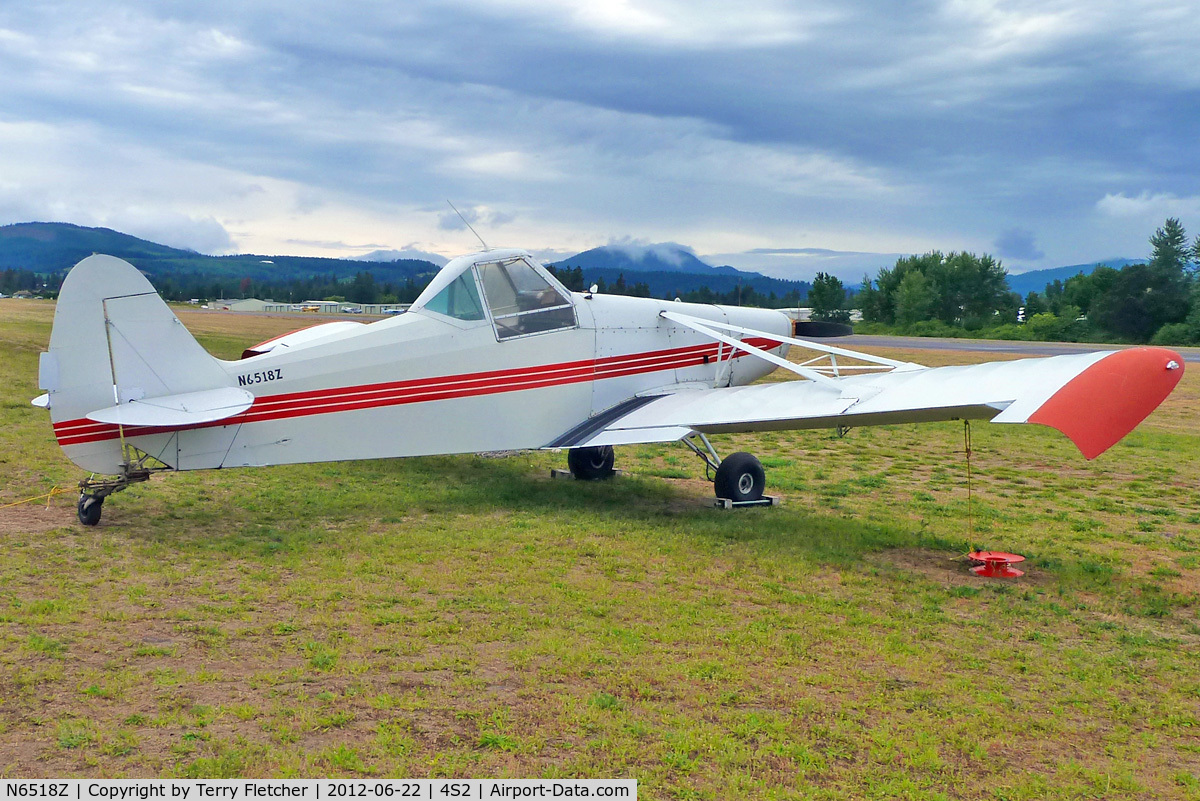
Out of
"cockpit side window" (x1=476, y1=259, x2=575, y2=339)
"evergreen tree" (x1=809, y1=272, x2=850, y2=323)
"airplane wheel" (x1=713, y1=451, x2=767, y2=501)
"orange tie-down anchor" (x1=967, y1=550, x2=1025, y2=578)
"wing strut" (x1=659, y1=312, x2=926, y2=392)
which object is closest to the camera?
"orange tie-down anchor" (x1=967, y1=550, x2=1025, y2=578)

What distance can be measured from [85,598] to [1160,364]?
8394 millimetres

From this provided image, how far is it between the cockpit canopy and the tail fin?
2.35m

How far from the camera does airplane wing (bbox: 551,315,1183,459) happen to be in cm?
717

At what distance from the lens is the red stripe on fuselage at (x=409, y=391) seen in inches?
312

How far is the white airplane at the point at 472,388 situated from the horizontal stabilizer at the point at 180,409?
0.8 inches

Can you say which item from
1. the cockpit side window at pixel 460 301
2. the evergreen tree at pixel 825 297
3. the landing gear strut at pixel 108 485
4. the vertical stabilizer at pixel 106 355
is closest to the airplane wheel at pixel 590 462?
the cockpit side window at pixel 460 301

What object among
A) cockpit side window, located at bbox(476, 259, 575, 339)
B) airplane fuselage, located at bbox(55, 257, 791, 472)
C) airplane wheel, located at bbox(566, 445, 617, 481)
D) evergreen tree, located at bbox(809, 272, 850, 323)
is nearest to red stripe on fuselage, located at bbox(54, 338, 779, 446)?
airplane fuselage, located at bbox(55, 257, 791, 472)

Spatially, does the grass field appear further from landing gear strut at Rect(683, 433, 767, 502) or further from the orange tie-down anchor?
landing gear strut at Rect(683, 433, 767, 502)

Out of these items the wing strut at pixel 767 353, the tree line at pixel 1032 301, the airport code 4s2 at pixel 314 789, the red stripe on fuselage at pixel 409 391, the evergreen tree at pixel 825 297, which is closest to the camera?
the airport code 4s2 at pixel 314 789

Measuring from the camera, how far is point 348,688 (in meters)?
4.93

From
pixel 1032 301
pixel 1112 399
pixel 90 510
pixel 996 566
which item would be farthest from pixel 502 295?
pixel 1032 301

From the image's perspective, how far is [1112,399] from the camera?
23.7ft

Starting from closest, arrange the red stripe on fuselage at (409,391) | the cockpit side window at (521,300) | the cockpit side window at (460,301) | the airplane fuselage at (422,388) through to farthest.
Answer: the red stripe on fuselage at (409,391), the airplane fuselage at (422,388), the cockpit side window at (460,301), the cockpit side window at (521,300)

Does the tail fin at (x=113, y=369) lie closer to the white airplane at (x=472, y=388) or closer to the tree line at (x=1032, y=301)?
the white airplane at (x=472, y=388)
